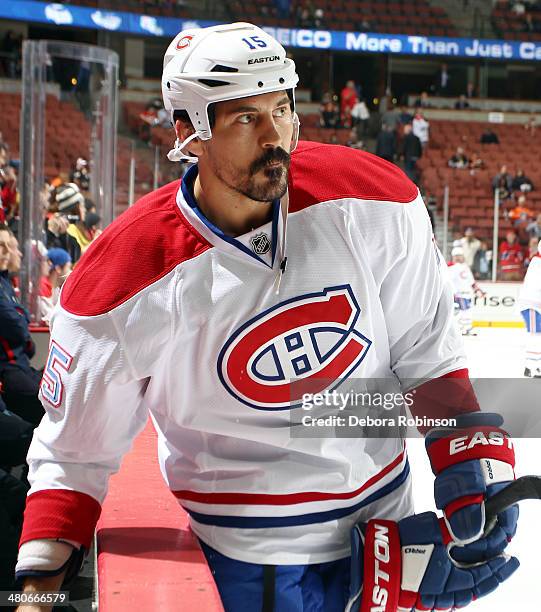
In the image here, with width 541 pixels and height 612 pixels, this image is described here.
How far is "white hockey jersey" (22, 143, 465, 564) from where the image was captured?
52.8 inches

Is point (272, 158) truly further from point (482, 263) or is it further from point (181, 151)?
point (482, 263)

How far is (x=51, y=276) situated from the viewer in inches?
201

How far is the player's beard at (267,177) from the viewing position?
1346 millimetres

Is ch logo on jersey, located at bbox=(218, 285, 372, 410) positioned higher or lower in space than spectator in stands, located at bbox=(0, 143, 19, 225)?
higher

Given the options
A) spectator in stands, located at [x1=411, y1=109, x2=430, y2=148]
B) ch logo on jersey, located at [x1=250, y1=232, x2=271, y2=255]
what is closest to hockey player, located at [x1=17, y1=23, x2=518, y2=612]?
ch logo on jersey, located at [x1=250, y1=232, x2=271, y2=255]

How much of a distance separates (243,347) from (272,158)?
27cm

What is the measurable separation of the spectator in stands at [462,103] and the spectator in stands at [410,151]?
2.77 metres

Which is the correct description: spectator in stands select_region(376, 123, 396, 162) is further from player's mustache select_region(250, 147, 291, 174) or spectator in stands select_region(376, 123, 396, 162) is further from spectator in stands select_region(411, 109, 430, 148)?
player's mustache select_region(250, 147, 291, 174)

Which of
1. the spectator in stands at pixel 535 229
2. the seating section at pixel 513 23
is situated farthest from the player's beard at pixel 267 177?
the seating section at pixel 513 23

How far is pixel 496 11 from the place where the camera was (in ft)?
59.3

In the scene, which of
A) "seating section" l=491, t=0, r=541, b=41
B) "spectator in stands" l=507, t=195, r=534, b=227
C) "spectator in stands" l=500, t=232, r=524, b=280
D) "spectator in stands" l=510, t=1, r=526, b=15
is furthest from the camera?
"spectator in stands" l=510, t=1, r=526, b=15

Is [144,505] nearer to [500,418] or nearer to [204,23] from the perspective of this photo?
[500,418]

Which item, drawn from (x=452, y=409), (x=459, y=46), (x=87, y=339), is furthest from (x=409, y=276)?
(x=459, y=46)

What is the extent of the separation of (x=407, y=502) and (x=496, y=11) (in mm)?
17954
